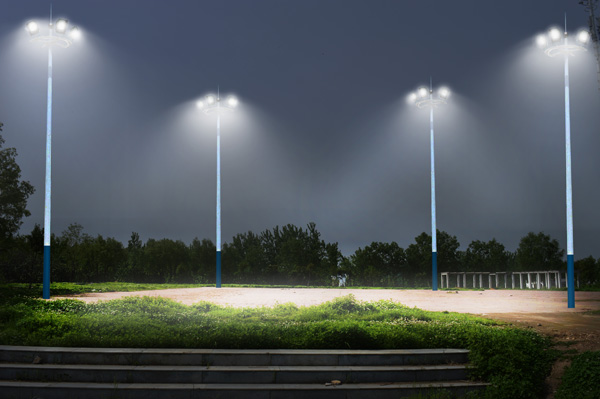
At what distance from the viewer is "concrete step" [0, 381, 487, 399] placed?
6879 millimetres

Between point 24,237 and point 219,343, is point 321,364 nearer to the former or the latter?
point 219,343

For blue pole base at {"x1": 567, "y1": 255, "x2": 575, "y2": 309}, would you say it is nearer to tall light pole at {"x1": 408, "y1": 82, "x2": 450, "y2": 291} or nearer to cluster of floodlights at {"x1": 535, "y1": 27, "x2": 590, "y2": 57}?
cluster of floodlights at {"x1": 535, "y1": 27, "x2": 590, "y2": 57}

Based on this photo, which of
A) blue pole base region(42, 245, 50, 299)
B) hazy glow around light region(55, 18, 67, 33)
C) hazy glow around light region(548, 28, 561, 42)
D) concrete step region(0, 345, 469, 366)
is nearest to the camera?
concrete step region(0, 345, 469, 366)

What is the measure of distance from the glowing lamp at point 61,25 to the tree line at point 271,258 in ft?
37.4

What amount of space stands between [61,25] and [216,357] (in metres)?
13.0

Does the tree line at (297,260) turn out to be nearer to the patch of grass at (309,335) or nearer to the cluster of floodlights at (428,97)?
the cluster of floodlights at (428,97)

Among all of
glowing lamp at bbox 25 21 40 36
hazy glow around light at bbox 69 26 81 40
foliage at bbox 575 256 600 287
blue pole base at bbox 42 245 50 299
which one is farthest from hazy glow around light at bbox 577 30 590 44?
foliage at bbox 575 256 600 287

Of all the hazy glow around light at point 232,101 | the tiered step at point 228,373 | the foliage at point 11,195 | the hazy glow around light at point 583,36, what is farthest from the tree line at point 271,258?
the tiered step at point 228,373

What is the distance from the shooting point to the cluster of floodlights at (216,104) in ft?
74.6

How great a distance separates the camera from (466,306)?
1427 cm

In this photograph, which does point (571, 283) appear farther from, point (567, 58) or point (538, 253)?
point (538, 253)

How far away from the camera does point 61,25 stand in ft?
53.0

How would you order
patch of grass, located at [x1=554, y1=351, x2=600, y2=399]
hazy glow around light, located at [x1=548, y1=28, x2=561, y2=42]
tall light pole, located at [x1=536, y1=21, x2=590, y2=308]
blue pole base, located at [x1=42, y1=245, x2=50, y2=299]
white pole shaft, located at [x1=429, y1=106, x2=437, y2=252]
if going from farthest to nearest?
1. white pole shaft, located at [x1=429, y1=106, x2=437, y2=252]
2. blue pole base, located at [x1=42, y1=245, x2=50, y2=299]
3. hazy glow around light, located at [x1=548, y1=28, x2=561, y2=42]
4. tall light pole, located at [x1=536, y1=21, x2=590, y2=308]
5. patch of grass, located at [x1=554, y1=351, x2=600, y2=399]

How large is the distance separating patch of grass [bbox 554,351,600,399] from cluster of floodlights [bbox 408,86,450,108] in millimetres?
16196
